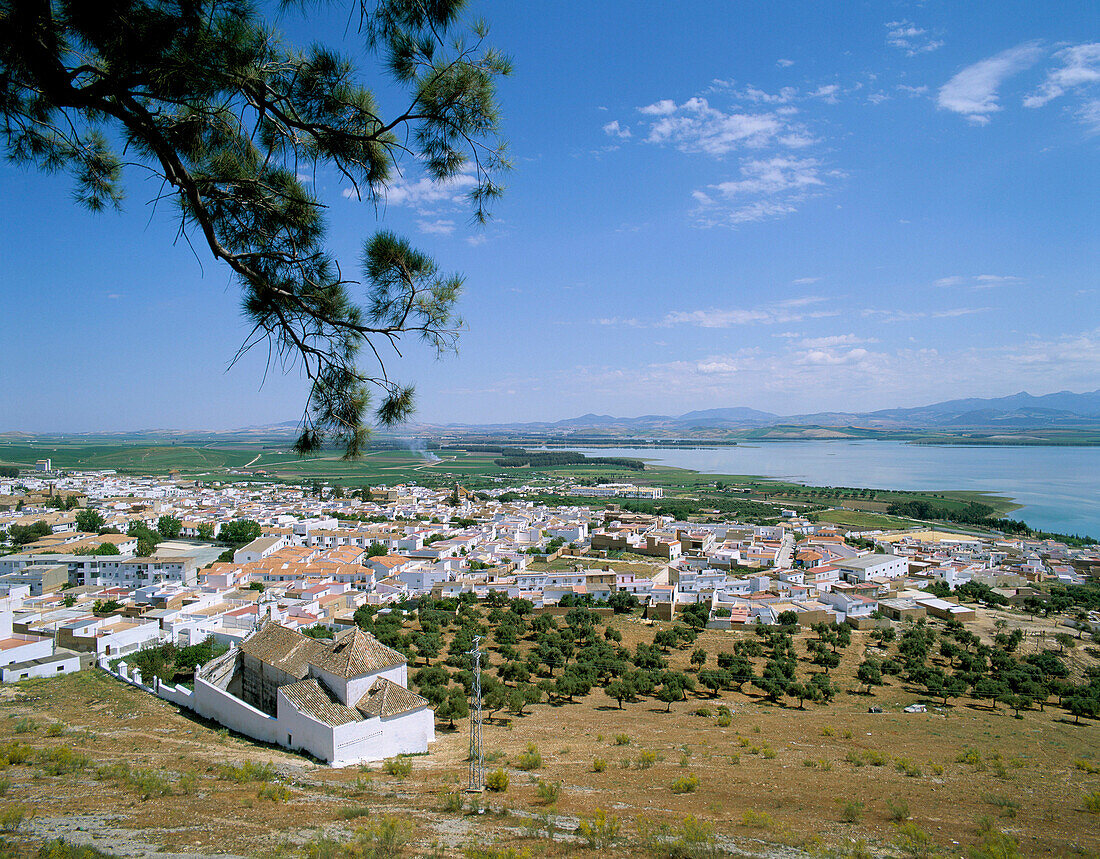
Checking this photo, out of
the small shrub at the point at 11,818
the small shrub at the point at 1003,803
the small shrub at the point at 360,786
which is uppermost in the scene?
the small shrub at the point at 11,818

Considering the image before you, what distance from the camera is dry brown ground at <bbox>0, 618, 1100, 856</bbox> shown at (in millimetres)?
3482

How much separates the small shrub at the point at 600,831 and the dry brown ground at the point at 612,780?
77 mm

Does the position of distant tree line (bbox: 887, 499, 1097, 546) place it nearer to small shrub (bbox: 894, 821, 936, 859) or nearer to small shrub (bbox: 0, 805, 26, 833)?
small shrub (bbox: 894, 821, 936, 859)

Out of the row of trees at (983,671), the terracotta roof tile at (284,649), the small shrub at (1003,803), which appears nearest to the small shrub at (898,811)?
the small shrub at (1003,803)

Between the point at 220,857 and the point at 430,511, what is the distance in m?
28.8

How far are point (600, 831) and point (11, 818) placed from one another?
3119 mm

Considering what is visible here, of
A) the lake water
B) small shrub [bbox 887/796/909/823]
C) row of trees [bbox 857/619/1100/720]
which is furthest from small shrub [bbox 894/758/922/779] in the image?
the lake water

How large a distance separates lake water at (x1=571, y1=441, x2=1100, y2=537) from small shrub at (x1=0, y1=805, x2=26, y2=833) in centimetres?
3803

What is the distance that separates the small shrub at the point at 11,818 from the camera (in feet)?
9.89

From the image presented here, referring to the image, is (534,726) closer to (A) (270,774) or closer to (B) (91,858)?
(A) (270,774)

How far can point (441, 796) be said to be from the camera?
4344 mm

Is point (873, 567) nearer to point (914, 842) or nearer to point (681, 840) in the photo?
point (914, 842)

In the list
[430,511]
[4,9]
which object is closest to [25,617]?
[4,9]

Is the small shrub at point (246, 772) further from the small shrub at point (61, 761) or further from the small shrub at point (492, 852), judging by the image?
the small shrub at point (492, 852)
